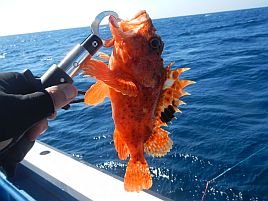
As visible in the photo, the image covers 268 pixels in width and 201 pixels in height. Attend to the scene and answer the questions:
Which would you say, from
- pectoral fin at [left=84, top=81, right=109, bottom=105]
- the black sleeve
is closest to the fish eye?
pectoral fin at [left=84, top=81, right=109, bottom=105]

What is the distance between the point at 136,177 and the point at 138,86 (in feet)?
2.89

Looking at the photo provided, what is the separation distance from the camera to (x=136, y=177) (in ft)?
8.77

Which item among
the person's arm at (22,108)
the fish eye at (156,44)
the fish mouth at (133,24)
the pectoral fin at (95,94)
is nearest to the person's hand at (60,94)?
the person's arm at (22,108)

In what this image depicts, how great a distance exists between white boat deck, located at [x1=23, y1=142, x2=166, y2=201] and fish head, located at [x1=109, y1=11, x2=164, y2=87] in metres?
2.14

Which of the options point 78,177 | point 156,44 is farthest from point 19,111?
point 78,177

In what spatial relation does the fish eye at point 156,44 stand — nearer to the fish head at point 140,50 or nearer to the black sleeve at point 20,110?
the fish head at point 140,50

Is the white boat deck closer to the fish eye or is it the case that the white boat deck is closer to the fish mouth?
the fish eye

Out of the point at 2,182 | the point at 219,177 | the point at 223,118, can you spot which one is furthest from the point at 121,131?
the point at 223,118

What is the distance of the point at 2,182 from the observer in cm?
413

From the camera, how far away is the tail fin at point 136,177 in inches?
104

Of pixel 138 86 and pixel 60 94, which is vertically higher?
pixel 60 94

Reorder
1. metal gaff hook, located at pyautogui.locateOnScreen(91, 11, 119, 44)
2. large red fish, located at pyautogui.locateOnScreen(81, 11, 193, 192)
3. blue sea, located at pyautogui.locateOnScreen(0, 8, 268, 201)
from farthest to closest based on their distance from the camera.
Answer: blue sea, located at pyautogui.locateOnScreen(0, 8, 268, 201) → large red fish, located at pyautogui.locateOnScreen(81, 11, 193, 192) → metal gaff hook, located at pyautogui.locateOnScreen(91, 11, 119, 44)

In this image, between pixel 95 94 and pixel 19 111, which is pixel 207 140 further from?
pixel 19 111

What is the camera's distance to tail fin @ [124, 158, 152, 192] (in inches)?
104
